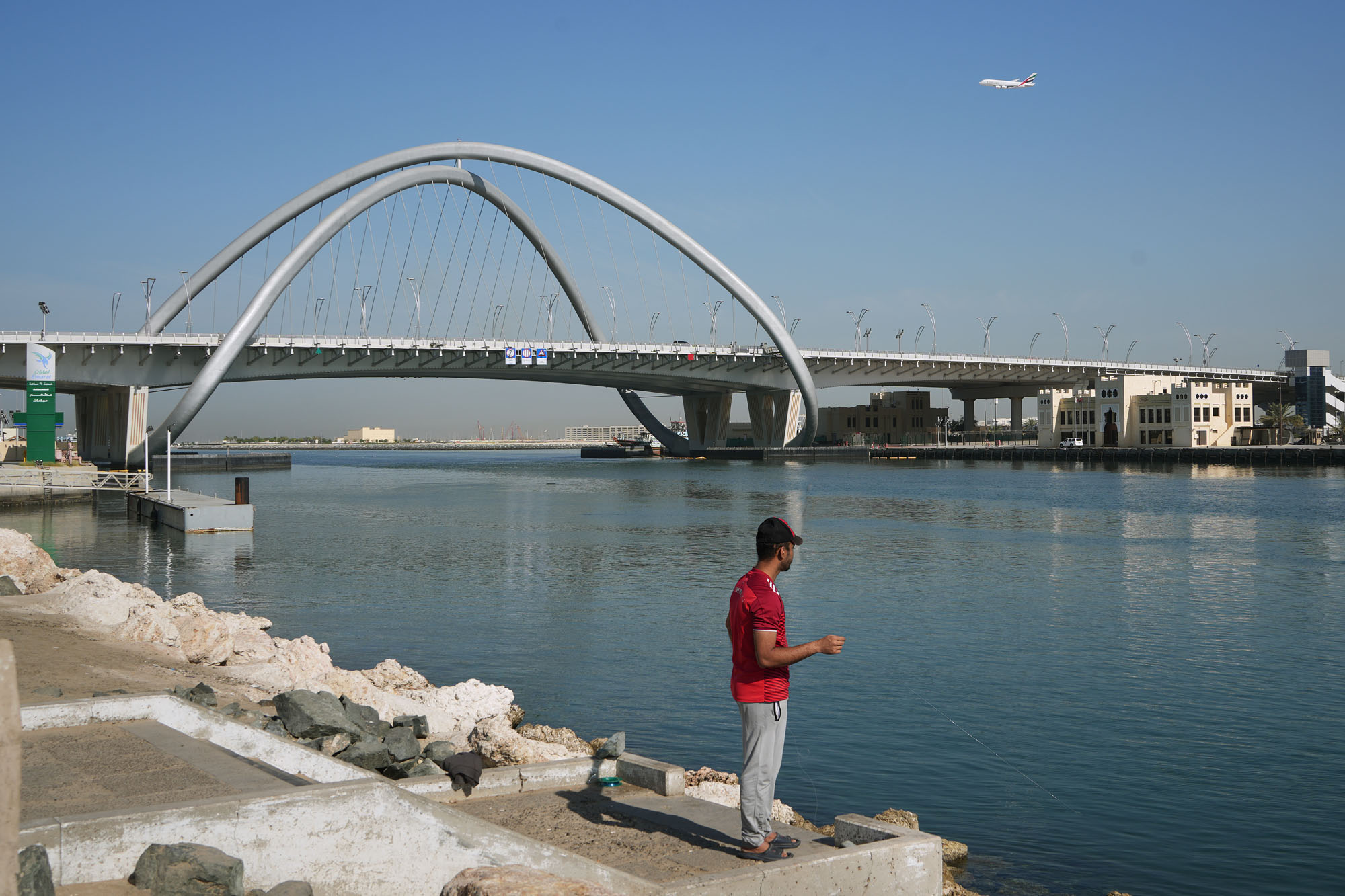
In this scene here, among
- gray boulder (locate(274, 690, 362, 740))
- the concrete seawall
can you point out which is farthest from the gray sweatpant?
the concrete seawall

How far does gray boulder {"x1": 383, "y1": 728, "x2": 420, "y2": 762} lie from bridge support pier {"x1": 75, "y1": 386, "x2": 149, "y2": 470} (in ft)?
223

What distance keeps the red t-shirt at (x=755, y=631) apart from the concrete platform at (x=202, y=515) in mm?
33745

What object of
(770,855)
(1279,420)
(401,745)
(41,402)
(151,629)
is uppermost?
(1279,420)

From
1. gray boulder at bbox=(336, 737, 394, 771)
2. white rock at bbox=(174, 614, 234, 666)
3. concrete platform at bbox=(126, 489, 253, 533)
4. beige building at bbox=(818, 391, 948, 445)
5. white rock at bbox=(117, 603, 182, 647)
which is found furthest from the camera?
beige building at bbox=(818, 391, 948, 445)

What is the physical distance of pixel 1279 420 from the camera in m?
122

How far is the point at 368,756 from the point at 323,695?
1.73 metres

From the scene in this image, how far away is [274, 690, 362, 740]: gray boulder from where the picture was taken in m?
9.26

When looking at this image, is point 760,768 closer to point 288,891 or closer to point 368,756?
point 288,891

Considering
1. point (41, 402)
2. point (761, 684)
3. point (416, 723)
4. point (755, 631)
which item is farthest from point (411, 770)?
point (41, 402)

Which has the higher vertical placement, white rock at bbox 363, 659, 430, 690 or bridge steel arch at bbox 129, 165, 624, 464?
bridge steel arch at bbox 129, 165, 624, 464

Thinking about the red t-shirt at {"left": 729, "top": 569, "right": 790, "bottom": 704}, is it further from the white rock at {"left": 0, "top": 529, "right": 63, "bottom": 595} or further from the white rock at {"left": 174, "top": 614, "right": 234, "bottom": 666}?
the white rock at {"left": 0, "top": 529, "right": 63, "bottom": 595}

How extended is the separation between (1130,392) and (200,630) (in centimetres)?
12159

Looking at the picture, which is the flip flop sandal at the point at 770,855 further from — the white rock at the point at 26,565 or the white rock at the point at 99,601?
the white rock at the point at 26,565

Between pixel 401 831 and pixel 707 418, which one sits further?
pixel 707 418
